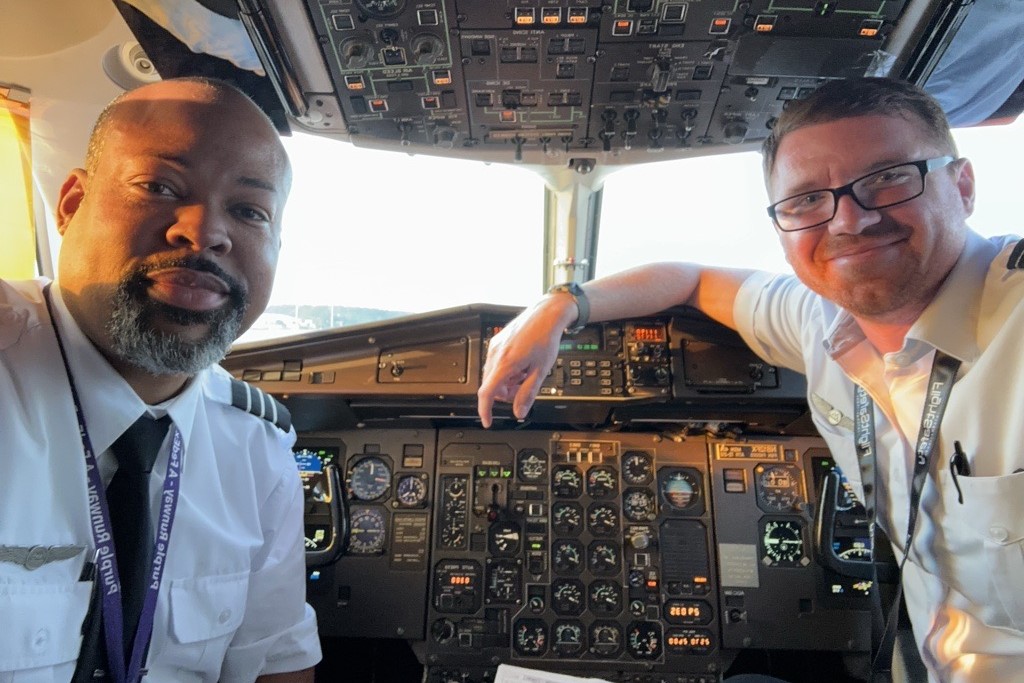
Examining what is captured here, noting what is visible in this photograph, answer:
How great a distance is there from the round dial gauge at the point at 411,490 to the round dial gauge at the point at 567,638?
73 centimetres

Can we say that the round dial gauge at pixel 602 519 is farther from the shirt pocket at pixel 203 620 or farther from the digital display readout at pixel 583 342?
the shirt pocket at pixel 203 620

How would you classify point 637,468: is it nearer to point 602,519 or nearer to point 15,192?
point 602,519

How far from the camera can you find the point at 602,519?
7.98ft

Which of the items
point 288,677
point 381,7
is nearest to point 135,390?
point 288,677

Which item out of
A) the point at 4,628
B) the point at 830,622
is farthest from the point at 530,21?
the point at 830,622

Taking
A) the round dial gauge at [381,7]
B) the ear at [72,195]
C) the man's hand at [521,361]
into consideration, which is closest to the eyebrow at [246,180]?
the ear at [72,195]

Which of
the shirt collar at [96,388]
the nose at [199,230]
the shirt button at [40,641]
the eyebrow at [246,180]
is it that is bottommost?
the shirt button at [40,641]

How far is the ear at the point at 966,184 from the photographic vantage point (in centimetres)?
151

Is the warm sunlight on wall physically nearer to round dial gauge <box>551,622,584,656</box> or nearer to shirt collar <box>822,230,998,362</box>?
round dial gauge <box>551,622,584,656</box>

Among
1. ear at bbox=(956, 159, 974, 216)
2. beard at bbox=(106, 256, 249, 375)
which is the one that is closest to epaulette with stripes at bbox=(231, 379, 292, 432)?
beard at bbox=(106, 256, 249, 375)

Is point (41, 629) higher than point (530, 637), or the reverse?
point (41, 629)

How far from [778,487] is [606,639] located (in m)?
0.96

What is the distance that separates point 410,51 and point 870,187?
1265 mm

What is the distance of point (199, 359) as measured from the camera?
52.9 inches
